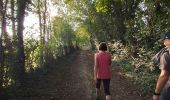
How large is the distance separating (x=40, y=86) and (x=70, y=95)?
246 cm

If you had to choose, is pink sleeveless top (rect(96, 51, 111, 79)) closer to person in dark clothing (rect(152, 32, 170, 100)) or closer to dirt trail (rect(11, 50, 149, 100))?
dirt trail (rect(11, 50, 149, 100))

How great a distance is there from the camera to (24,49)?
18141 mm

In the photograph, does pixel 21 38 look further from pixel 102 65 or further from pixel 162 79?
pixel 162 79

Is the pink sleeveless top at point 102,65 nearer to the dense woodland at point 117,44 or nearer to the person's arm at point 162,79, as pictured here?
the dense woodland at point 117,44

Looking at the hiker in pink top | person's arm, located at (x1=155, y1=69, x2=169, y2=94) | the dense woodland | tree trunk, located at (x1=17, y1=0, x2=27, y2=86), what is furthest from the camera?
tree trunk, located at (x1=17, y1=0, x2=27, y2=86)

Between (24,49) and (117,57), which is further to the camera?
(117,57)

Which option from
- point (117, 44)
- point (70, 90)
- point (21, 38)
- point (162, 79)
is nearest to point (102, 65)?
point (70, 90)

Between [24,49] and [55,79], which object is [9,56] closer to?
[24,49]

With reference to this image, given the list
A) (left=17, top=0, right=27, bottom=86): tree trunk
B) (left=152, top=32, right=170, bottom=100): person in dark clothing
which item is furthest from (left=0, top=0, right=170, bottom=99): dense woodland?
(left=152, top=32, right=170, bottom=100): person in dark clothing

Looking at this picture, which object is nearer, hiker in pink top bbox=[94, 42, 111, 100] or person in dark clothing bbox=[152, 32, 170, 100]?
person in dark clothing bbox=[152, 32, 170, 100]

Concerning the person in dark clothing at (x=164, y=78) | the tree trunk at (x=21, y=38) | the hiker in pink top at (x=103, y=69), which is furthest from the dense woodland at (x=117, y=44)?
the person in dark clothing at (x=164, y=78)

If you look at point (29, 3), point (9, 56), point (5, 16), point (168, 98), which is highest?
point (29, 3)

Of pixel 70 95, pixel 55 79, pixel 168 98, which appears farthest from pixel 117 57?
pixel 168 98

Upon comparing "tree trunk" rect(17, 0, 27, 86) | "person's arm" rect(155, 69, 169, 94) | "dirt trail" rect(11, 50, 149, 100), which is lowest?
"dirt trail" rect(11, 50, 149, 100)
